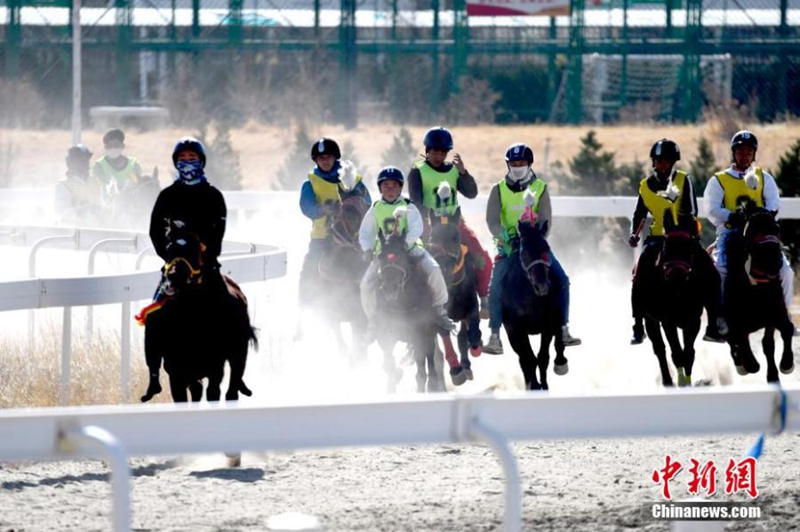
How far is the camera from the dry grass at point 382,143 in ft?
122

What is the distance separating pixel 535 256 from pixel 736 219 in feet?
6.88

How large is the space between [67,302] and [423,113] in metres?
32.5

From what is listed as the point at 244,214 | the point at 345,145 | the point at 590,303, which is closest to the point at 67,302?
the point at 590,303

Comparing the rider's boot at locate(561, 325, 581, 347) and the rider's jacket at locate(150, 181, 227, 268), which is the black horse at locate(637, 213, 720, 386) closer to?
the rider's boot at locate(561, 325, 581, 347)

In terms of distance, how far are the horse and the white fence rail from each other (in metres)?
5.78

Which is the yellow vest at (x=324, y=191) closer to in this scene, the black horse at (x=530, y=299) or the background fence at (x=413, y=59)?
the black horse at (x=530, y=299)

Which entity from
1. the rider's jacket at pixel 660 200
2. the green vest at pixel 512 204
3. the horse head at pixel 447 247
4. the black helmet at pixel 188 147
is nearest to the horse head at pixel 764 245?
the rider's jacket at pixel 660 200

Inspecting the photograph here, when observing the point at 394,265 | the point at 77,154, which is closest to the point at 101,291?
the point at 394,265

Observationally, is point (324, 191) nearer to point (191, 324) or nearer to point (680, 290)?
point (680, 290)

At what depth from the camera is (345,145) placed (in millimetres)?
36031

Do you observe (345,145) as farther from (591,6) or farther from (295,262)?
(295,262)

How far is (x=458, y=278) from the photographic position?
13.9m

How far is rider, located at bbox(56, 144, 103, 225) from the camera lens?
20.8 meters

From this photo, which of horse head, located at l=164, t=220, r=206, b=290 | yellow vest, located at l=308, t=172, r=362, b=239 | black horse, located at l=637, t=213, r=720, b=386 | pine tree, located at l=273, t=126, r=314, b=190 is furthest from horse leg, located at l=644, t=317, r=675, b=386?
pine tree, located at l=273, t=126, r=314, b=190
